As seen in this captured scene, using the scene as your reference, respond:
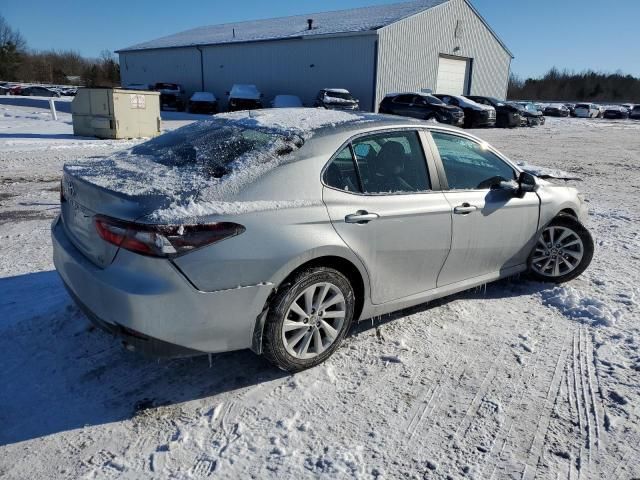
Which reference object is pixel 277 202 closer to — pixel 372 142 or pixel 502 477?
pixel 372 142

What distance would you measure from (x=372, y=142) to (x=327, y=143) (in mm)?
428

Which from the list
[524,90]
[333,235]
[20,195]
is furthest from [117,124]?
[524,90]

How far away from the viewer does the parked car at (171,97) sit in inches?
1286

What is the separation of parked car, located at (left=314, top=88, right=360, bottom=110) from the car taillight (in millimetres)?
22228

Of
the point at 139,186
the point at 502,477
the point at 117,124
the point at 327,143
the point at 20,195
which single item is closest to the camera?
the point at 502,477

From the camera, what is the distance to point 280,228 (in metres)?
2.78

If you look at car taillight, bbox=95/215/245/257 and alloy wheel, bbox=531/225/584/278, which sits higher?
car taillight, bbox=95/215/245/257

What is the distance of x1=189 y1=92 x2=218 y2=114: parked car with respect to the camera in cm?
3042

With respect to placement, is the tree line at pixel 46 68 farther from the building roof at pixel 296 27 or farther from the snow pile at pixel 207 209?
the snow pile at pixel 207 209

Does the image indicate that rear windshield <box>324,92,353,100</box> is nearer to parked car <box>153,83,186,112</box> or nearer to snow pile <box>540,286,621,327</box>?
parked car <box>153,83,186,112</box>

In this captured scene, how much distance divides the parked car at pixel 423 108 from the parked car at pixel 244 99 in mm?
8158

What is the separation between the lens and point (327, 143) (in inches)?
124

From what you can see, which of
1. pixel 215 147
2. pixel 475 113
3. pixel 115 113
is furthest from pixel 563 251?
pixel 475 113

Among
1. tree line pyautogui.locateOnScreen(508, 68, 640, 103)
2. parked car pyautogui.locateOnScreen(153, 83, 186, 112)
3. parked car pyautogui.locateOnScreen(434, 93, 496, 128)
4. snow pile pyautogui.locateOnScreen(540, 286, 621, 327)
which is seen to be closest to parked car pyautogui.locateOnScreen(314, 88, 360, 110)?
parked car pyautogui.locateOnScreen(434, 93, 496, 128)
